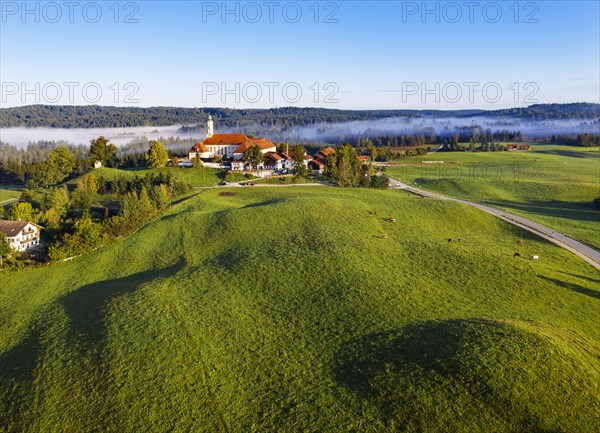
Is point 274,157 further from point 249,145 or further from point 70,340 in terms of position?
point 70,340

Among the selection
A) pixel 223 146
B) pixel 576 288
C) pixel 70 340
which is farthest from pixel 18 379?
pixel 223 146

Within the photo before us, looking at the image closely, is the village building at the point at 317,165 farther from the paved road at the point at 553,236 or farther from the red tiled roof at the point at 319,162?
the paved road at the point at 553,236

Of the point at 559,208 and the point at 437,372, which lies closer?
the point at 437,372

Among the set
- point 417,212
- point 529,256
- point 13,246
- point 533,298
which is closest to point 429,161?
point 417,212

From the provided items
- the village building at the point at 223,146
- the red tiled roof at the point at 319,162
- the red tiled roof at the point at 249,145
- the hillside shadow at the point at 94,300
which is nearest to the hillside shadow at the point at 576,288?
the hillside shadow at the point at 94,300

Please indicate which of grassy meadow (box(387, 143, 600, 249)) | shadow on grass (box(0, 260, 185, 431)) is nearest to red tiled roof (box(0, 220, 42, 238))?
shadow on grass (box(0, 260, 185, 431))

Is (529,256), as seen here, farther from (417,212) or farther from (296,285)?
(296,285)

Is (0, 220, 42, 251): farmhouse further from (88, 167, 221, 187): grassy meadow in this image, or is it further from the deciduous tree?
the deciduous tree
